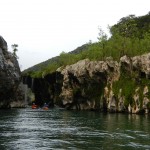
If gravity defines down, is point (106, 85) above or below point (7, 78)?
below

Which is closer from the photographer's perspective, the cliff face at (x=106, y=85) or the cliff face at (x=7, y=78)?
the cliff face at (x=106, y=85)

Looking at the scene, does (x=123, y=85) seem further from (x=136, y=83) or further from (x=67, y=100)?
(x=67, y=100)

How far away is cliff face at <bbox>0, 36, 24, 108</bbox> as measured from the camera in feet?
431

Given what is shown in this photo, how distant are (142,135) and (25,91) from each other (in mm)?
119926

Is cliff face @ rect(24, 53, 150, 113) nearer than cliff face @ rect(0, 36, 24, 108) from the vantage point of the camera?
Yes

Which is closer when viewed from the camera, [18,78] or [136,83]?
[136,83]

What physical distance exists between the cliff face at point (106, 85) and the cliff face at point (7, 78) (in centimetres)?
1743

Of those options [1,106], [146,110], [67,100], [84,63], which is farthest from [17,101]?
[146,110]

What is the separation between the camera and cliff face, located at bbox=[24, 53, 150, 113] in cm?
10331

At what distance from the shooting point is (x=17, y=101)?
14938 cm

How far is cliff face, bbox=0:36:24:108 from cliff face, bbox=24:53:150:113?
1743cm

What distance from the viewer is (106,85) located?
119312 millimetres

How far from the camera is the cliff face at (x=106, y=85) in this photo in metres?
103

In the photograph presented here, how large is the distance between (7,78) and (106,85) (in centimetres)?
3664
